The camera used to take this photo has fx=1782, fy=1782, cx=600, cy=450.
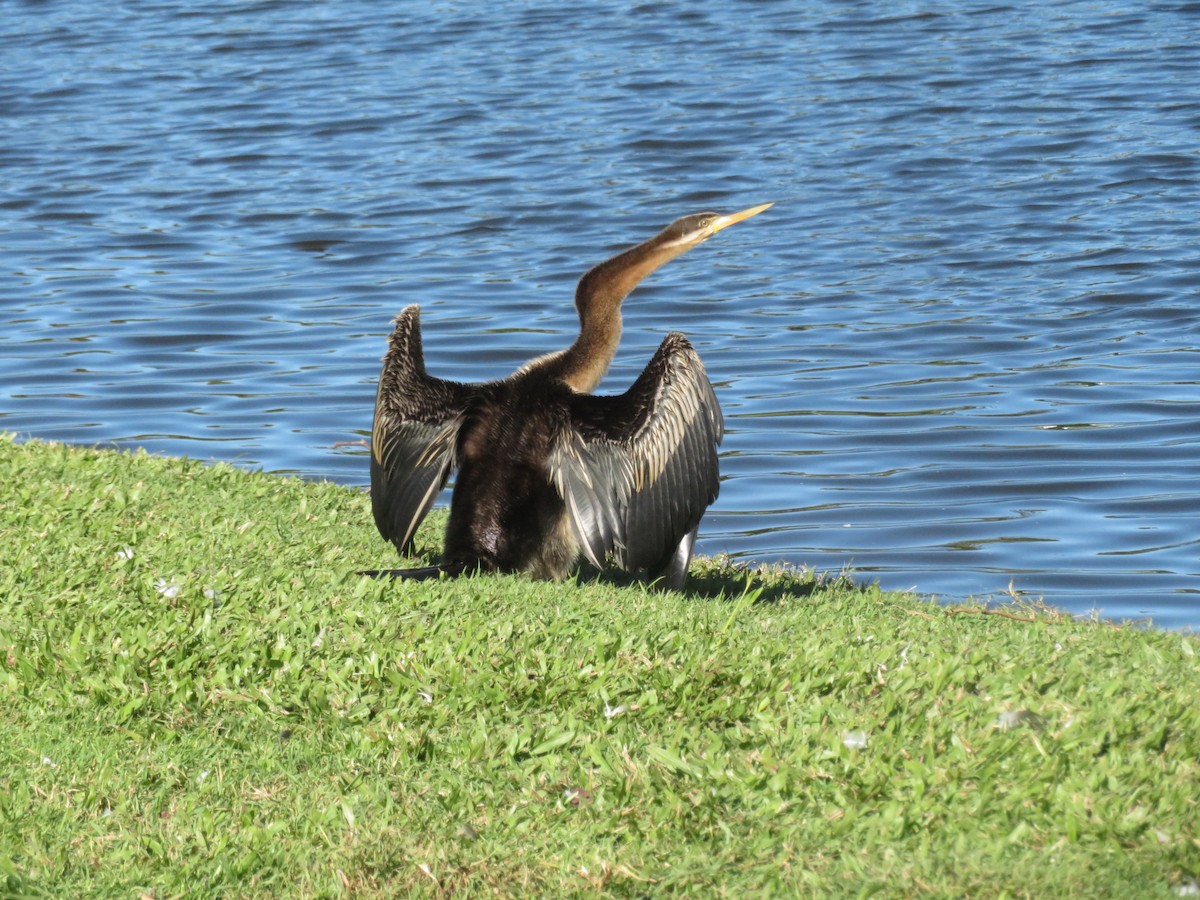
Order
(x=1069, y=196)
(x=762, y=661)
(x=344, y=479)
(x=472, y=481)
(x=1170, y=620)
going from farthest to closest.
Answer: (x=1069, y=196) < (x=344, y=479) < (x=1170, y=620) < (x=472, y=481) < (x=762, y=661)

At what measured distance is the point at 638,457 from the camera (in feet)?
20.7

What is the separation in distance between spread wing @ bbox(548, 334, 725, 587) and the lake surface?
3.59ft

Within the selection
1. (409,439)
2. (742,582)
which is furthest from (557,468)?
(742,582)

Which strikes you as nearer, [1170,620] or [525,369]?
[525,369]

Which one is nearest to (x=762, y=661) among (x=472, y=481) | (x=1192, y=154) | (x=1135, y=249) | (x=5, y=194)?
(x=472, y=481)

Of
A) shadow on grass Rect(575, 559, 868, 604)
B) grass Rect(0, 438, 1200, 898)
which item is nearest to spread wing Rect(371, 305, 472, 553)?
grass Rect(0, 438, 1200, 898)

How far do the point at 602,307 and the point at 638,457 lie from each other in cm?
90

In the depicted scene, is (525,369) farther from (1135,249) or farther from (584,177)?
(584,177)

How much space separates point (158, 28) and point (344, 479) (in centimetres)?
1961

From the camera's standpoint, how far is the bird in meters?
6.34

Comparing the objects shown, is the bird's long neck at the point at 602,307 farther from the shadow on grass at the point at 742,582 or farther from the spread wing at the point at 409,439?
the shadow on grass at the point at 742,582

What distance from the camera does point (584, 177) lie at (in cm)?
1792

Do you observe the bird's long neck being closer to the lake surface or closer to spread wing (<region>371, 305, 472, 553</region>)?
spread wing (<region>371, 305, 472, 553</region>)

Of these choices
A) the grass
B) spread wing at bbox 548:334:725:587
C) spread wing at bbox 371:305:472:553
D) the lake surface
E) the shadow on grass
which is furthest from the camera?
the lake surface
